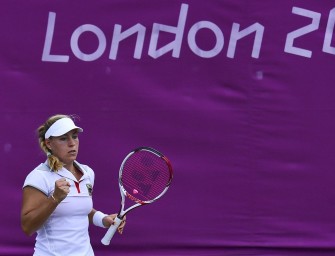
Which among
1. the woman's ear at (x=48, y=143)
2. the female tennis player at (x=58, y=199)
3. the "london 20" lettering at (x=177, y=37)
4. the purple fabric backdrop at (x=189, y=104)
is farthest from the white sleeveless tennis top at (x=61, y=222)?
the "london 20" lettering at (x=177, y=37)

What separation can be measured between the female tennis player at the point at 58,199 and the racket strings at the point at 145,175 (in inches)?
9.6

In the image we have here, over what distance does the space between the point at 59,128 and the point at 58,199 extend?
0.39 metres

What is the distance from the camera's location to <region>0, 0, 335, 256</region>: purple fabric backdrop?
14.4 ft

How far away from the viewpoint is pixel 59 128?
3.60 m

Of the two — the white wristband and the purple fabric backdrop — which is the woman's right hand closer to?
the white wristband

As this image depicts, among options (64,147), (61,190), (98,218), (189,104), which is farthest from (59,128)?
(189,104)

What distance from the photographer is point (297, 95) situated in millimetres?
4430

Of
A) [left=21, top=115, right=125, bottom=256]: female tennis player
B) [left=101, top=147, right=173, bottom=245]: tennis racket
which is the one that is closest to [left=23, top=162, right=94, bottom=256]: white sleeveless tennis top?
[left=21, top=115, right=125, bottom=256]: female tennis player

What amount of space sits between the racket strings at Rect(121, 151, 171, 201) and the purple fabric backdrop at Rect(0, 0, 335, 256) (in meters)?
0.52

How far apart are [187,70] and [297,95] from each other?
63 cm

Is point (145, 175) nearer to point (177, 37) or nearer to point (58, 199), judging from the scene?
point (58, 199)

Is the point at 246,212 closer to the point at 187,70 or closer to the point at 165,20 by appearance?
the point at 187,70

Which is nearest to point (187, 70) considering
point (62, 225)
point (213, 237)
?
point (213, 237)

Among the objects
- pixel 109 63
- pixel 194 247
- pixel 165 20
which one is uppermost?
pixel 165 20
